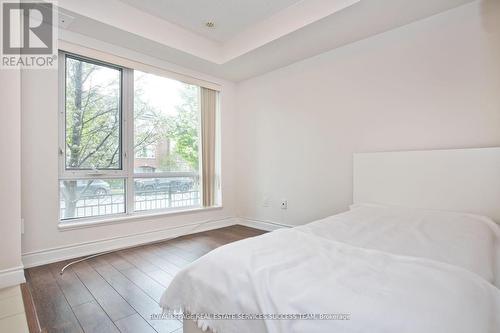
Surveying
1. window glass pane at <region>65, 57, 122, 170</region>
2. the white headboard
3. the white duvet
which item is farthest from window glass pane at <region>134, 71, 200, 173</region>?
the white duvet

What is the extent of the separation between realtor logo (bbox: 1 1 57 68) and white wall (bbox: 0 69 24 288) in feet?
0.63

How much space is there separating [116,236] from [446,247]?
117 inches

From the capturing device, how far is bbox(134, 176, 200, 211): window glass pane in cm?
318

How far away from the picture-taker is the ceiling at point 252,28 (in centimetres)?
222

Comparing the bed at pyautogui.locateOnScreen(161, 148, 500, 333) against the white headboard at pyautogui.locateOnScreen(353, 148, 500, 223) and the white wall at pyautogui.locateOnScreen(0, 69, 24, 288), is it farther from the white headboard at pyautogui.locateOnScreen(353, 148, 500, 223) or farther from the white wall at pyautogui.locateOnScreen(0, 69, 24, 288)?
the white wall at pyautogui.locateOnScreen(0, 69, 24, 288)

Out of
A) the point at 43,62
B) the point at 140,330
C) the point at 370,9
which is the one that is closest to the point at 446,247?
the point at 140,330

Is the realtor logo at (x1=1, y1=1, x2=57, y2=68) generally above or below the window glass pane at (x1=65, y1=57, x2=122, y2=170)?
above

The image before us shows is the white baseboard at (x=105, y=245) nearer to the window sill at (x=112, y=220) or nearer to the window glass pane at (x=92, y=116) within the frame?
the window sill at (x=112, y=220)

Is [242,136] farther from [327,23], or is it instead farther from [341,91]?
[327,23]

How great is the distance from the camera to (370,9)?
2.17m

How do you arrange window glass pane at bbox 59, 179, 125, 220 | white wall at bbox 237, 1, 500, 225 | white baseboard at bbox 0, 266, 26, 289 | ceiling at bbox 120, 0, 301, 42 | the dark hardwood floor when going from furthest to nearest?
window glass pane at bbox 59, 179, 125, 220
ceiling at bbox 120, 0, 301, 42
white wall at bbox 237, 1, 500, 225
white baseboard at bbox 0, 266, 26, 289
the dark hardwood floor

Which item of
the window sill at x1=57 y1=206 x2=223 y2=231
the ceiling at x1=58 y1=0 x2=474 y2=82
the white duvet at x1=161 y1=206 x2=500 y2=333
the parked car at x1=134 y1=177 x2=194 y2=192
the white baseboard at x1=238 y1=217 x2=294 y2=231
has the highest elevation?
the ceiling at x1=58 y1=0 x2=474 y2=82

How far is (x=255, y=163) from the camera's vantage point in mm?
3826

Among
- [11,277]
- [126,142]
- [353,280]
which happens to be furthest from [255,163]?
[353,280]
